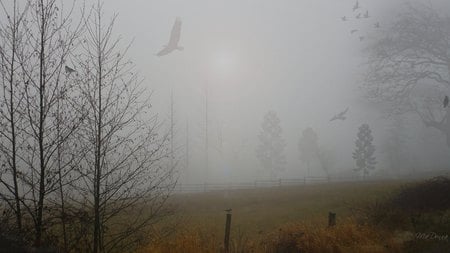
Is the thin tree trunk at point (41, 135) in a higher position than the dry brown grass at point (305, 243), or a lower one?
higher

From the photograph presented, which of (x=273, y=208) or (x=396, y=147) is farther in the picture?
(x=396, y=147)

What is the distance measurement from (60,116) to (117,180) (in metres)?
1.59

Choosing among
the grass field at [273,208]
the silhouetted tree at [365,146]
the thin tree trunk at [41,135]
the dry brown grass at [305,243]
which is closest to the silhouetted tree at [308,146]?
the silhouetted tree at [365,146]

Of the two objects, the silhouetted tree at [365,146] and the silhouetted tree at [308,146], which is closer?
the silhouetted tree at [365,146]

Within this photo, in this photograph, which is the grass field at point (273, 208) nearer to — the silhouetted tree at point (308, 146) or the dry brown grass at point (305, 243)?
the dry brown grass at point (305, 243)

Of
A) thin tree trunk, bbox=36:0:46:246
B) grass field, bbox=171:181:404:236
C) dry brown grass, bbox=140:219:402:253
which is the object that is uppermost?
thin tree trunk, bbox=36:0:46:246

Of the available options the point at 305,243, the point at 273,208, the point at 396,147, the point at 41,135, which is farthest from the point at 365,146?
the point at 41,135

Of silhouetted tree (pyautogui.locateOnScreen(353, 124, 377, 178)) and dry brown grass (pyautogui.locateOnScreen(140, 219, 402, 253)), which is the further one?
silhouetted tree (pyautogui.locateOnScreen(353, 124, 377, 178))

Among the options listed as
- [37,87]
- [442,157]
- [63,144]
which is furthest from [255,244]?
[442,157]

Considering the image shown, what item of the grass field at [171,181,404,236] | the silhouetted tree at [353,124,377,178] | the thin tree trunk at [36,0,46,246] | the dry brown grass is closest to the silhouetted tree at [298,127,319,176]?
the silhouetted tree at [353,124,377,178]

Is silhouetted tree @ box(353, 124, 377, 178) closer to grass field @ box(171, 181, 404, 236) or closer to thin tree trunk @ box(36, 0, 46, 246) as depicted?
grass field @ box(171, 181, 404, 236)

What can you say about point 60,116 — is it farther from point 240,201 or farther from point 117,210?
point 240,201

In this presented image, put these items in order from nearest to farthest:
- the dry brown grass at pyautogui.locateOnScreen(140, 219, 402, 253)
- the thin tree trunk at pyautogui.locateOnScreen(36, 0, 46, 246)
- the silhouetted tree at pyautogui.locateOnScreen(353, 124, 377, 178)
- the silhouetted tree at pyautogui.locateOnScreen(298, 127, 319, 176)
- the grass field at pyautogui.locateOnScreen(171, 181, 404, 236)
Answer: the thin tree trunk at pyautogui.locateOnScreen(36, 0, 46, 246) → the dry brown grass at pyautogui.locateOnScreen(140, 219, 402, 253) → the grass field at pyautogui.locateOnScreen(171, 181, 404, 236) → the silhouetted tree at pyautogui.locateOnScreen(353, 124, 377, 178) → the silhouetted tree at pyautogui.locateOnScreen(298, 127, 319, 176)

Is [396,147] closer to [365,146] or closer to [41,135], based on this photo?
[365,146]
